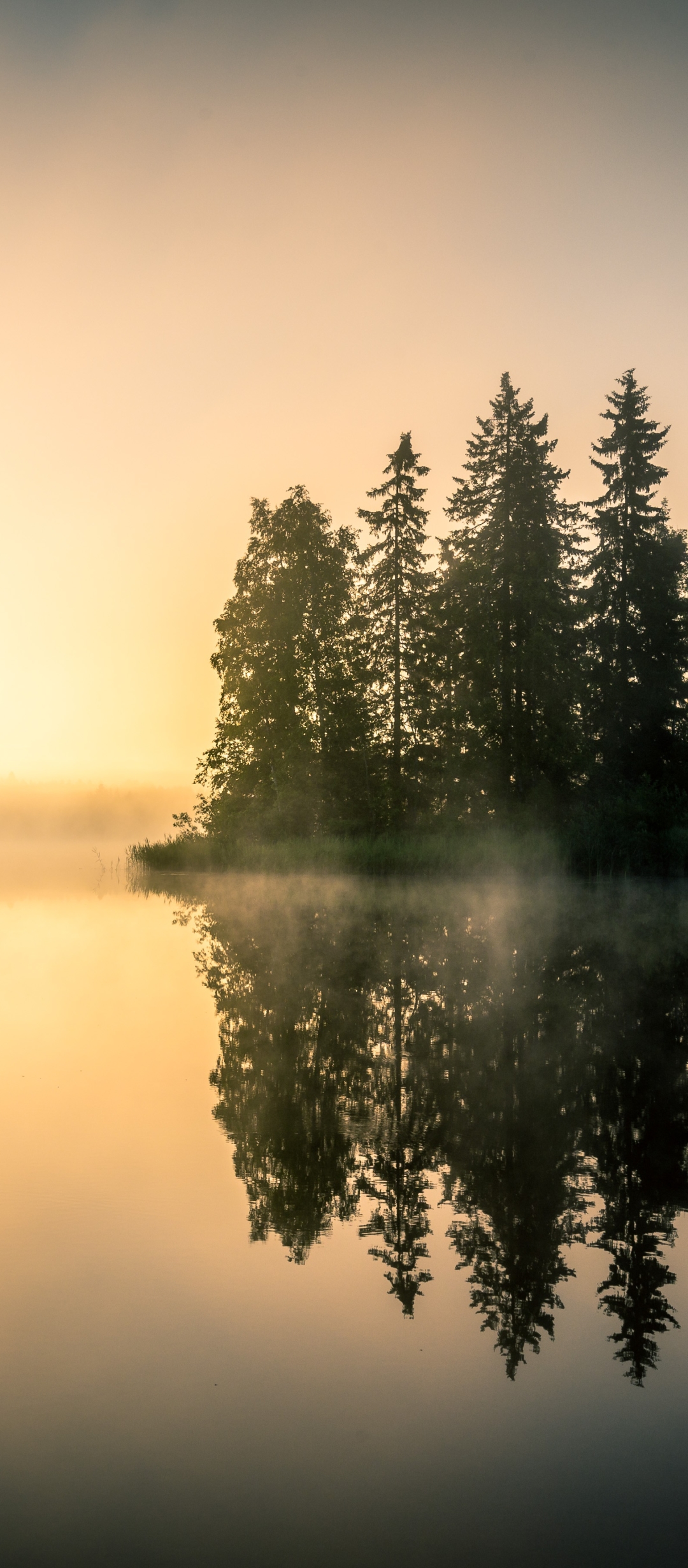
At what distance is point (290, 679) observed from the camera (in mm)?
46062

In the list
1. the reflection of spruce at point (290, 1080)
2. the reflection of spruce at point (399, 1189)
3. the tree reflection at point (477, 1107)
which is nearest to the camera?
the reflection of spruce at point (399, 1189)

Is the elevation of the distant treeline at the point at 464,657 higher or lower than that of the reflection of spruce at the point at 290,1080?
higher

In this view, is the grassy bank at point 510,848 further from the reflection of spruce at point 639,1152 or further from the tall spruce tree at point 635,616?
the reflection of spruce at point 639,1152

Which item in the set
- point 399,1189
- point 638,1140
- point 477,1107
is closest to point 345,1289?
point 399,1189

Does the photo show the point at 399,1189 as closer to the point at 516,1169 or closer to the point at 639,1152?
the point at 516,1169

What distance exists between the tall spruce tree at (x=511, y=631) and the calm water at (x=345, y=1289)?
3265 cm

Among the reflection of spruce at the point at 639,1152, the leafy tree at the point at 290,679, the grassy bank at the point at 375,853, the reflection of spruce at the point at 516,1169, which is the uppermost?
the leafy tree at the point at 290,679

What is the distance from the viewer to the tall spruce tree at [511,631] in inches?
1681

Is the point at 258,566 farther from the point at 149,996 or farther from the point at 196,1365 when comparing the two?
the point at 196,1365

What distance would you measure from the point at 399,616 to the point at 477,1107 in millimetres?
37996

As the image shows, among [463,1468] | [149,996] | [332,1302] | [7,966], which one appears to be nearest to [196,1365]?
[332,1302]

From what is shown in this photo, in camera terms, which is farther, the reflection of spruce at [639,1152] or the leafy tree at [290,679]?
the leafy tree at [290,679]

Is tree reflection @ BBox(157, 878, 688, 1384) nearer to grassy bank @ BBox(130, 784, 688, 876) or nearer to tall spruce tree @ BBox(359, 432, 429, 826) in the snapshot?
grassy bank @ BBox(130, 784, 688, 876)

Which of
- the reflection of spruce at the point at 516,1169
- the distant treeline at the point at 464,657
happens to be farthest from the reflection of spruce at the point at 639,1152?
the distant treeline at the point at 464,657
